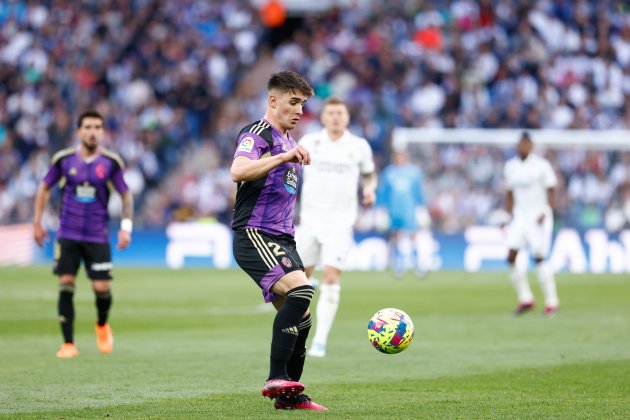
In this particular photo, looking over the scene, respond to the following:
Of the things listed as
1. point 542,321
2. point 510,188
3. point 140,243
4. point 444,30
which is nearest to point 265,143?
point 542,321

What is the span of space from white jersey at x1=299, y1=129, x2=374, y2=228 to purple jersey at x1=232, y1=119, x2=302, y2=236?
4342 mm

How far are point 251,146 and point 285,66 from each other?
26.5 meters

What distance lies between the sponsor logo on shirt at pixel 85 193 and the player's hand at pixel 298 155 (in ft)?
17.1

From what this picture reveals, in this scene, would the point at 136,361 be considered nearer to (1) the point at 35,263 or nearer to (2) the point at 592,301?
(2) the point at 592,301

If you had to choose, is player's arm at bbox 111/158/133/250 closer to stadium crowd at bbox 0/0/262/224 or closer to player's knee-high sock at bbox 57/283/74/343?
player's knee-high sock at bbox 57/283/74/343

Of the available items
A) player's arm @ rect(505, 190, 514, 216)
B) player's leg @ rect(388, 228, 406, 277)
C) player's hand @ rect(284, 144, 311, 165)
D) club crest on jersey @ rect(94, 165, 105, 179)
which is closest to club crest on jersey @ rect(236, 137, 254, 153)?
player's hand @ rect(284, 144, 311, 165)

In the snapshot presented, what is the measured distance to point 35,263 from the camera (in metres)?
30.6

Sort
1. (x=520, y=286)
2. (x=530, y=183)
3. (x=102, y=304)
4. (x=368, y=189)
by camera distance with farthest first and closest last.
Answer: (x=530, y=183) → (x=520, y=286) → (x=368, y=189) → (x=102, y=304)

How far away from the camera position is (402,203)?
26.4 m

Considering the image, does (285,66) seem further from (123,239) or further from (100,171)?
(123,239)

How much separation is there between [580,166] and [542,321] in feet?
40.6

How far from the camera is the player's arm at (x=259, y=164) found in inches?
297

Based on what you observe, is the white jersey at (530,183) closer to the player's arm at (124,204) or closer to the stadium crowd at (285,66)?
the player's arm at (124,204)

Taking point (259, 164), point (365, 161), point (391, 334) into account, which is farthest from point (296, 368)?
point (365, 161)
